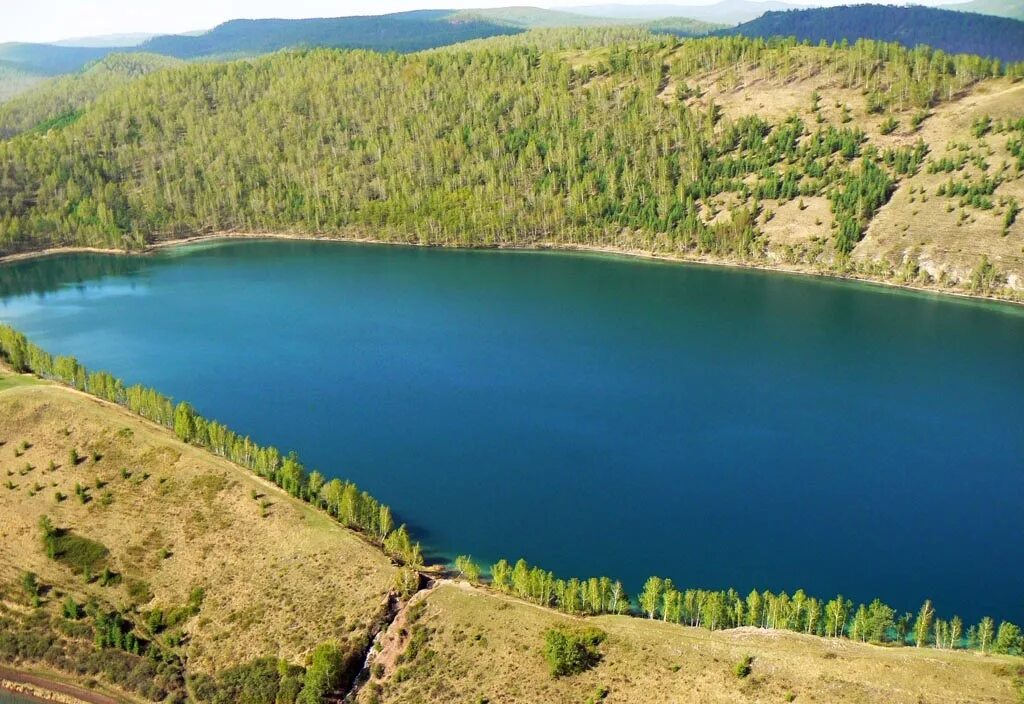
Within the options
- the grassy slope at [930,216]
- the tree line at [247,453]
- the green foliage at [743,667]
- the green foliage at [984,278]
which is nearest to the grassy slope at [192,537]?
the tree line at [247,453]

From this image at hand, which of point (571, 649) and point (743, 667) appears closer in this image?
point (743, 667)

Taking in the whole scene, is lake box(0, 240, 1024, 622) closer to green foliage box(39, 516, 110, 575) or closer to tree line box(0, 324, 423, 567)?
tree line box(0, 324, 423, 567)

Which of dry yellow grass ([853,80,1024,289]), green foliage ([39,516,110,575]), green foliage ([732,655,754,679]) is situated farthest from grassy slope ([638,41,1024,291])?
green foliage ([39,516,110,575])

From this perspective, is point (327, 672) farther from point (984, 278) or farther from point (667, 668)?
point (984, 278)

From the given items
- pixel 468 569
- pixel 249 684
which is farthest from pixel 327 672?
pixel 468 569

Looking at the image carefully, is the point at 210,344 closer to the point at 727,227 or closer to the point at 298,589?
the point at 298,589

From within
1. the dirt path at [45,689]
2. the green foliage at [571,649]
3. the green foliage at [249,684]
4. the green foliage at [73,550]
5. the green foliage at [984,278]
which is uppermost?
the green foliage at [984,278]

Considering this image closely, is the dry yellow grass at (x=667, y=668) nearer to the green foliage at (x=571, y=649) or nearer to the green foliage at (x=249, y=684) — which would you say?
the green foliage at (x=571, y=649)
